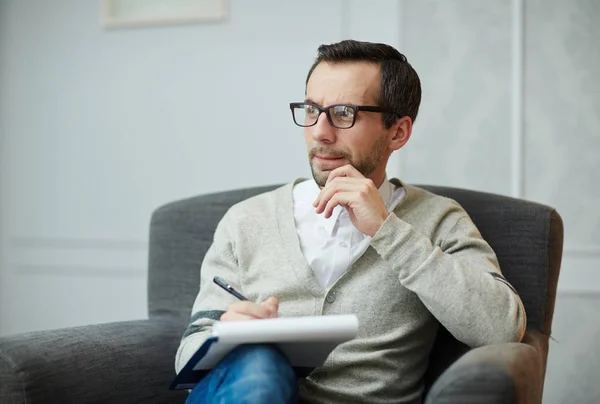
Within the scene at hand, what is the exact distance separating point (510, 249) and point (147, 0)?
81.2 inches

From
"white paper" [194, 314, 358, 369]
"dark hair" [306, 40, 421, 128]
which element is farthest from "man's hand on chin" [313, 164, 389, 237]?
"white paper" [194, 314, 358, 369]

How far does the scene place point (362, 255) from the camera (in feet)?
5.04

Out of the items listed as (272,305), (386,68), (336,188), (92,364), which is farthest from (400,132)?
(92,364)

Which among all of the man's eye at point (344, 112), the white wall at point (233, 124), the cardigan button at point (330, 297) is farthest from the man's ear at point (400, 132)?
the white wall at point (233, 124)

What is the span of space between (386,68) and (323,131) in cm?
21

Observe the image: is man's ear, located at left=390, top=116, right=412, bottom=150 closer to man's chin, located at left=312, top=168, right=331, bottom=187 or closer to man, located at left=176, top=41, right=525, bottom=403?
man, located at left=176, top=41, right=525, bottom=403

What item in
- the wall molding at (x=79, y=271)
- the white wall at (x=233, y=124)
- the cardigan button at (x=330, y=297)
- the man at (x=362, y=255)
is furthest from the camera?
the wall molding at (x=79, y=271)

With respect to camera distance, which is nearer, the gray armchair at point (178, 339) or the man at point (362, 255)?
the gray armchair at point (178, 339)

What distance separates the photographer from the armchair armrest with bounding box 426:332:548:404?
1075 mm

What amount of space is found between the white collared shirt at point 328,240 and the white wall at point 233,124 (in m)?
1.09

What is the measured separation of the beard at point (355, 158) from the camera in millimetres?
1563

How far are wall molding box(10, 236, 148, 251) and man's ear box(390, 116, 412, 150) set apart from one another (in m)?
1.71

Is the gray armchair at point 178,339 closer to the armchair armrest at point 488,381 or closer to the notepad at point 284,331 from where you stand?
the armchair armrest at point 488,381

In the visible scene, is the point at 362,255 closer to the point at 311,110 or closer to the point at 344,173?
the point at 344,173
